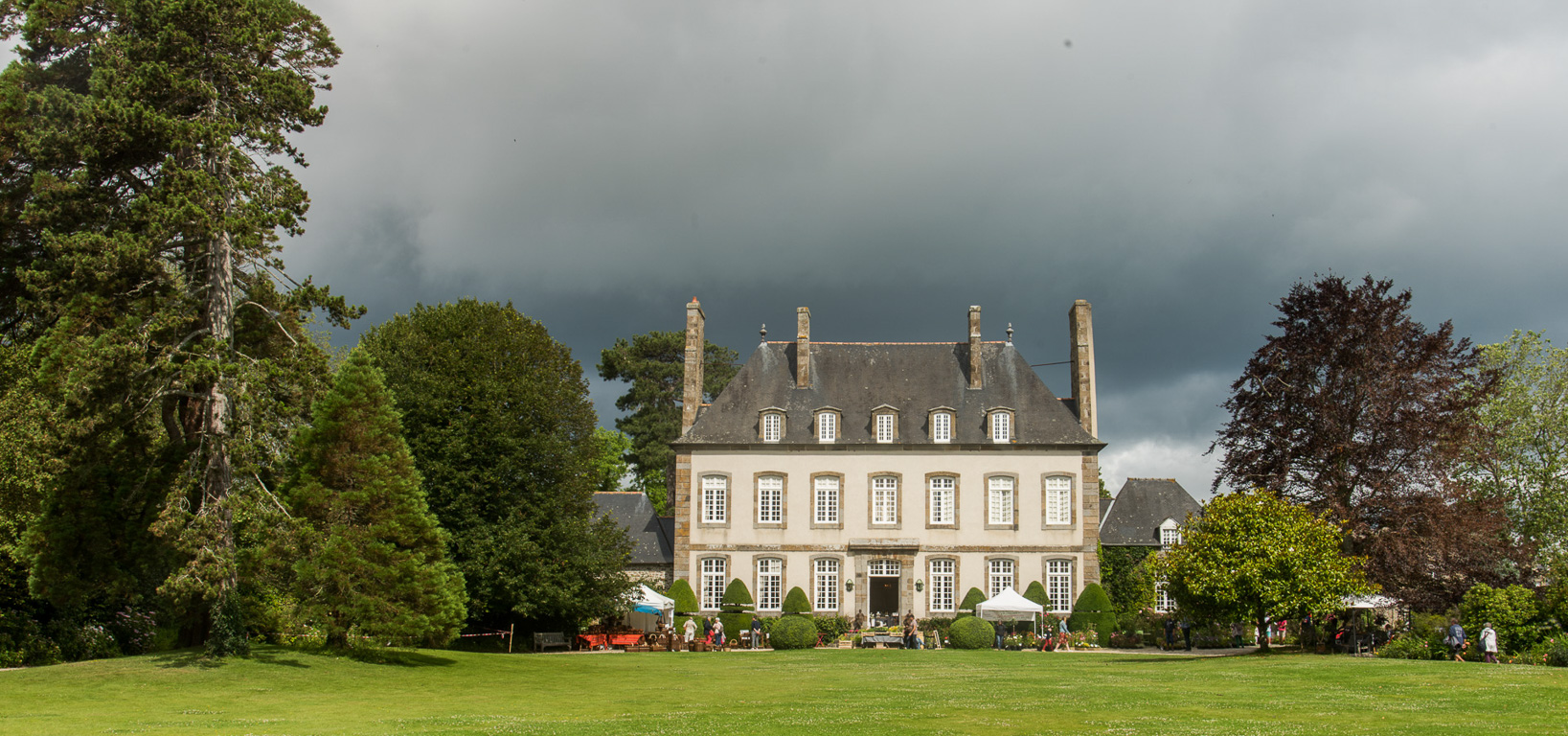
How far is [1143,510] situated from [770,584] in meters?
14.5

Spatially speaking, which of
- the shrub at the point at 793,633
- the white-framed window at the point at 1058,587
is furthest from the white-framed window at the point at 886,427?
the shrub at the point at 793,633

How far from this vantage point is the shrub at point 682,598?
37.9m

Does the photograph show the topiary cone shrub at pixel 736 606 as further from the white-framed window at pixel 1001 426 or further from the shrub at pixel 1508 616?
the shrub at pixel 1508 616

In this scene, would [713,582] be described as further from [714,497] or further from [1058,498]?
[1058,498]

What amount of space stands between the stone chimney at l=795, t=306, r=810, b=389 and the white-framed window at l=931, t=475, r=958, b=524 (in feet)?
19.6

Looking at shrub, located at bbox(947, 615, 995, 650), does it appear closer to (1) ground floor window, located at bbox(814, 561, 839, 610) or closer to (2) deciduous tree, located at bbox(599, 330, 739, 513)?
(1) ground floor window, located at bbox(814, 561, 839, 610)

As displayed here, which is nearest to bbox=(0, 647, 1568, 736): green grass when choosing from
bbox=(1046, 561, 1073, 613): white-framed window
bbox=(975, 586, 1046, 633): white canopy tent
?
bbox=(975, 586, 1046, 633): white canopy tent

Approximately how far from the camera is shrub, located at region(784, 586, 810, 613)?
37972 millimetres

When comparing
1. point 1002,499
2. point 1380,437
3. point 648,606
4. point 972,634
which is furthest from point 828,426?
point 1380,437

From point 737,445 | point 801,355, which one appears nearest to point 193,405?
point 737,445

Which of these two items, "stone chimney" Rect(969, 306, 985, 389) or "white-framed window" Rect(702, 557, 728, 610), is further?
"stone chimney" Rect(969, 306, 985, 389)

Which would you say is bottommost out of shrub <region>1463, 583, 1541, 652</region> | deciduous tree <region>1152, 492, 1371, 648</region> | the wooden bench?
the wooden bench

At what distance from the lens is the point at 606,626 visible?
36.3m

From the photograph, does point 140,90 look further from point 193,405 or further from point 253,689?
point 253,689
